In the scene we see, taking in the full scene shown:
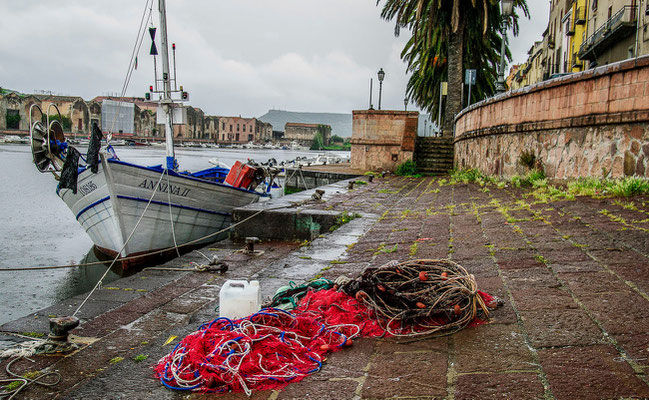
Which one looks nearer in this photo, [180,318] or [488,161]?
[180,318]

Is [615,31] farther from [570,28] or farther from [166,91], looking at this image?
[166,91]

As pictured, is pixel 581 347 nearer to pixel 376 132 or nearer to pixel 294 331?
pixel 294 331

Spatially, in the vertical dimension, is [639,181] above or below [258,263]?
above

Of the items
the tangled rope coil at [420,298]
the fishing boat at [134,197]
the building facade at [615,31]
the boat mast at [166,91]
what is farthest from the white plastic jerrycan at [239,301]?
the building facade at [615,31]

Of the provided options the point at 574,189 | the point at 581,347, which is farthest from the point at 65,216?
the point at 581,347

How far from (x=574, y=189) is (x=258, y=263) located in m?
4.79

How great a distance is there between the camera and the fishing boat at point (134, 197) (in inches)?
321

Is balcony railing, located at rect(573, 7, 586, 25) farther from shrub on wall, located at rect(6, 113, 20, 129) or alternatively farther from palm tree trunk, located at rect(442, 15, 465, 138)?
shrub on wall, located at rect(6, 113, 20, 129)

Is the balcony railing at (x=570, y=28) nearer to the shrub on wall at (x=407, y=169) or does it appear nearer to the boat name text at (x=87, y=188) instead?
the shrub on wall at (x=407, y=169)

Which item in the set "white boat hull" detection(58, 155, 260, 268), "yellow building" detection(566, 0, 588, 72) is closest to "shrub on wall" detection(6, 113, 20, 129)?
"yellow building" detection(566, 0, 588, 72)

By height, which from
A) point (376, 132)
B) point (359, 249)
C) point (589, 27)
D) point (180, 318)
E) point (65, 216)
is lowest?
point (65, 216)

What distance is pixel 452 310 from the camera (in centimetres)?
301

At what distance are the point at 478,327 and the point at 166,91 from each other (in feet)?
45.0

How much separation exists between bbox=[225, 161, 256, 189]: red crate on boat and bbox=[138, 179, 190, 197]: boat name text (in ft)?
5.20
